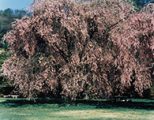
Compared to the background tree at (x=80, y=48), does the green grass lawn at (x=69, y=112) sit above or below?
below

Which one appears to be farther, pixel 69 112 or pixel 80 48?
pixel 80 48

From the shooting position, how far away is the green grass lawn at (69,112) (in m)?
22.6

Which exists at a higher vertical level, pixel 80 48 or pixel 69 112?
pixel 80 48

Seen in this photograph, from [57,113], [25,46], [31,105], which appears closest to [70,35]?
[25,46]

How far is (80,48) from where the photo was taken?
97.8 ft

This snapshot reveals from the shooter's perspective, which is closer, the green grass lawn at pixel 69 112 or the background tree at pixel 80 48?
the green grass lawn at pixel 69 112

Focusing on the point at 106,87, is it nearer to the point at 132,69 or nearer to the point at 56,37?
the point at 132,69

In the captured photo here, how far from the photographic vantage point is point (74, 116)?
2319 centimetres

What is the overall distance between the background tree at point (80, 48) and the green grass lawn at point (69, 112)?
1.45 meters

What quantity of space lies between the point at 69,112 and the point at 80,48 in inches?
227

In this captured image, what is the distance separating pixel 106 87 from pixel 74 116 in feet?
22.7

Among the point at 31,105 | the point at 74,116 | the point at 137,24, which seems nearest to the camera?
the point at 74,116

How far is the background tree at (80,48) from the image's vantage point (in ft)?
96.7

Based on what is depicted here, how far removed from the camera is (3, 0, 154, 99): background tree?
1161 inches
